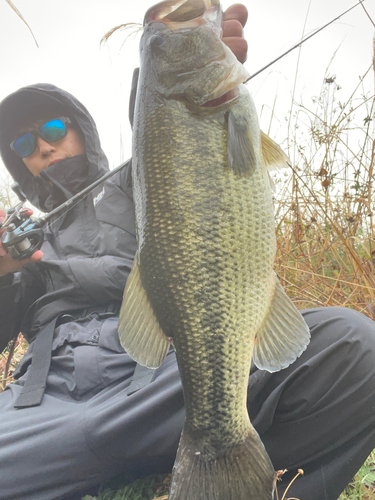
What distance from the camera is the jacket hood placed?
2.61 m

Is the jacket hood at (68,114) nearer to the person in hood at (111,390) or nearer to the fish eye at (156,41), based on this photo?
the person in hood at (111,390)

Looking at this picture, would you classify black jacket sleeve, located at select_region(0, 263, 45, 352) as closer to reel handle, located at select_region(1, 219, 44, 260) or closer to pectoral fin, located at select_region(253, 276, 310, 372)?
reel handle, located at select_region(1, 219, 44, 260)

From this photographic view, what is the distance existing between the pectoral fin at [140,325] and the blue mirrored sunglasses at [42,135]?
1.92 meters

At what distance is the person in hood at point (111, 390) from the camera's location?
137 cm

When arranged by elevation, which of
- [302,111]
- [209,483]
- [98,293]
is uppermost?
[302,111]

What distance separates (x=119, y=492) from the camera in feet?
5.40

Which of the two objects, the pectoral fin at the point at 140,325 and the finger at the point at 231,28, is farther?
the finger at the point at 231,28

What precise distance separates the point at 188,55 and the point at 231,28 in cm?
31

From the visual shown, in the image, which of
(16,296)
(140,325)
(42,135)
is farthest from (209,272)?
(42,135)

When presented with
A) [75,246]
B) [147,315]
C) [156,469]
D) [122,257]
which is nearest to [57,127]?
[75,246]

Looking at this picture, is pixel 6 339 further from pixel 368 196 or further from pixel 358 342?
pixel 368 196

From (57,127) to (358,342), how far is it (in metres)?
2.42

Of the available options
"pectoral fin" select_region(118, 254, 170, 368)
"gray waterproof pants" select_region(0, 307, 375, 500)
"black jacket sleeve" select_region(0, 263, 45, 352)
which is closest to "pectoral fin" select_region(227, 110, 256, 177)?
"pectoral fin" select_region(118, 254, 170, 368)

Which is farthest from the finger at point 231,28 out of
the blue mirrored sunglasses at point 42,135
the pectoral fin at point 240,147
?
the blue mirrored sunglasses at point 42,135
